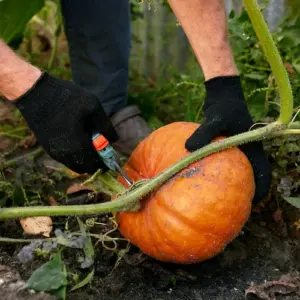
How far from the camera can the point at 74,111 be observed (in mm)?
1574

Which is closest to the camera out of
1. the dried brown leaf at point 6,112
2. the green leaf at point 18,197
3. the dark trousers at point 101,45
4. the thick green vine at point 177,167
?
the thick green vine at point 177,167

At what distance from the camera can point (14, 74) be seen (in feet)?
5.17

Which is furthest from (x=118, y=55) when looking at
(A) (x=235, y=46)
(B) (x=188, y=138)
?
(B) (x=188, y=138)

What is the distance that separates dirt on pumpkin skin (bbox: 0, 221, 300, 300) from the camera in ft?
5.21

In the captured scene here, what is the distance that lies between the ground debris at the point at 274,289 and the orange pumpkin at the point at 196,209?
143mm

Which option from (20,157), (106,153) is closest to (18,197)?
(20,157)

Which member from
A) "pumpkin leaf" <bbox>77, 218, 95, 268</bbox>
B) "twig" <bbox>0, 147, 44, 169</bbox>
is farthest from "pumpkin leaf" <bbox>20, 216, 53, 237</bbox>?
"twig" <bbox>0, 147, 44, 169</bbox>

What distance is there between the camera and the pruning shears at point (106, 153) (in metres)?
1.62

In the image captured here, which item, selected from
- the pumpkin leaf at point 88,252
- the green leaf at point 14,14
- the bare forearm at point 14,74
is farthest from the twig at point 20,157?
the pumpkin leaf at point 88,252

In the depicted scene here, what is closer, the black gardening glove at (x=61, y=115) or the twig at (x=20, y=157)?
the black gardening glove at (x=61, y=115)

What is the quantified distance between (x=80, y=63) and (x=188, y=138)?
3.29 ft

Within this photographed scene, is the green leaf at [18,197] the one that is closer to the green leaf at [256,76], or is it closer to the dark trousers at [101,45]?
the dark trousers at [101,45]

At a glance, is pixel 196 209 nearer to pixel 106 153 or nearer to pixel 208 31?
pixel 106 153

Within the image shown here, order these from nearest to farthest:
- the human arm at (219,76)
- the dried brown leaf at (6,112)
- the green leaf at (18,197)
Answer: the human arm at (219,76) < the green leaf at (18,197) < the dried brown leaf at (6,112)
